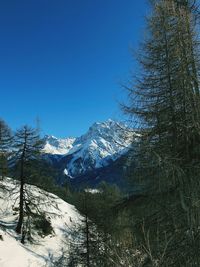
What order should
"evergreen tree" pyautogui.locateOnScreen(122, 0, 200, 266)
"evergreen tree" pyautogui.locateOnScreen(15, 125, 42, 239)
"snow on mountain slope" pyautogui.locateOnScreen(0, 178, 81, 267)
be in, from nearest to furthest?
1. "evergreen tree" pyautogui.locateOnScreen(122, 0, 200, 266)
2. "snow on mountain slope" pyautogui.locateOnScreen(0, 178, 81, 267)
3. "evergreen tree" pyautogui.locateOnScreen(15, 125, 42, 239)

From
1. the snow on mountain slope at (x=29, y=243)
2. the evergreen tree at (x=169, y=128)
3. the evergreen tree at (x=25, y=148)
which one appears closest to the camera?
the evergreen tree at (x=169, y=128)

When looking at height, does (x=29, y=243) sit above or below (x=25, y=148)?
below

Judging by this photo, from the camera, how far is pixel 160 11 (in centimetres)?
1132

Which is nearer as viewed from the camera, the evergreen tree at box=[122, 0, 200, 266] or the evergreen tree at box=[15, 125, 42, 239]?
the evergreen tree at box=[122, 0, 200, 266]

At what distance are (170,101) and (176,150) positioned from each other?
1282 millimetres

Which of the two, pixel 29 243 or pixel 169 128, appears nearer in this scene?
pixel 169 128

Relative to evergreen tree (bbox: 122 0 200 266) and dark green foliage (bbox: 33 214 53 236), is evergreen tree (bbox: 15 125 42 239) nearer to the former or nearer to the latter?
dark green foliage (bbox: 33 214 53 236)

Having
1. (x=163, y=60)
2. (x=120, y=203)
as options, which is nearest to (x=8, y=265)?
(x=120, y=203)

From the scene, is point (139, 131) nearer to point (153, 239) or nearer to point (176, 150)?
point (176, 150)

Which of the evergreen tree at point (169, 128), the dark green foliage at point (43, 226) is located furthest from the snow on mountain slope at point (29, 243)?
the evergreen tree at point (169, 128)

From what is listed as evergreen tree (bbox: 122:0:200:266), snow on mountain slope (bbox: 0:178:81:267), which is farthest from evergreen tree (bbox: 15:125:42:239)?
evergreen tree (bbox: 122:0:200:266)

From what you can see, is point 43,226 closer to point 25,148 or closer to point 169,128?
point 25,148

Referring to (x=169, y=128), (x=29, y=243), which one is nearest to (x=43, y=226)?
(x=29, y=243)

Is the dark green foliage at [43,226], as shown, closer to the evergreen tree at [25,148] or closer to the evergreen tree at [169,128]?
the evergreen tree at [25,148]
